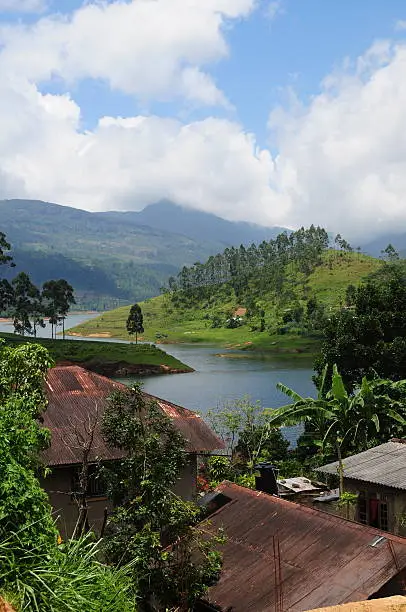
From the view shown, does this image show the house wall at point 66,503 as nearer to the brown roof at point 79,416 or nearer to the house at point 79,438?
the house at point 79,438

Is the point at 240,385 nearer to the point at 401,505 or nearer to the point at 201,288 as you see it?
the point at 401,505

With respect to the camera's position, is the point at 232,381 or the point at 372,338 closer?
the point at 372,338

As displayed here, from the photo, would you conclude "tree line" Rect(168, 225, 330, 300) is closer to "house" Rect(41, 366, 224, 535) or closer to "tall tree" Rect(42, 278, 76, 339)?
"tall tree" Rect(42, 278, 76, 339)

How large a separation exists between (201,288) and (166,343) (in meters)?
38.2

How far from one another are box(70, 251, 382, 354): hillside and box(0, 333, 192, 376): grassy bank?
23.0m

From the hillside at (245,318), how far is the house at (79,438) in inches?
3225

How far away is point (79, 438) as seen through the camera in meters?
15.0

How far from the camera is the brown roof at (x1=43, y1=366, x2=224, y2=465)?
1536 centimetres

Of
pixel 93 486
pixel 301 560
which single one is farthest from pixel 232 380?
pixel 301 560

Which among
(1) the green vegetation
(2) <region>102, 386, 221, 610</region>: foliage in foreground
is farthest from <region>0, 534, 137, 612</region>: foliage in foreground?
(1) the green vegetation

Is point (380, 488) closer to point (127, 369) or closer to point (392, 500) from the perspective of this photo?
point (392, 500)

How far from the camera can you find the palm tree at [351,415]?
27234 mm

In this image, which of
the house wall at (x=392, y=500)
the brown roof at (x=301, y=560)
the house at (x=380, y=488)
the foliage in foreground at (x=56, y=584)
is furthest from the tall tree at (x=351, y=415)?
the foliage in foreground at (x=56, y=584)

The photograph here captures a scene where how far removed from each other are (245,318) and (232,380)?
201 ft
